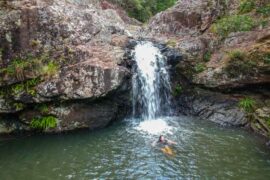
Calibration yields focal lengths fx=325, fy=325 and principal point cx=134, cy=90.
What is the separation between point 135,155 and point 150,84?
6.47 m

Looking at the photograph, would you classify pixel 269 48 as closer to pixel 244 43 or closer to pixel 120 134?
pixel 244 43

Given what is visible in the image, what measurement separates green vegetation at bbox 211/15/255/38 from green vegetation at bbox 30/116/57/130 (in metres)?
11.5

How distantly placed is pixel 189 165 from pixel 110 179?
126 inches

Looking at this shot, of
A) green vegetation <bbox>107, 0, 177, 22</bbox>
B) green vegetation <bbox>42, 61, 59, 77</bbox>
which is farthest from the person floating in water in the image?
green vegetation <bbox>107, 0, 177, 22</bbox>

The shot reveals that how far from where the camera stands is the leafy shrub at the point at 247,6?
68.3ft

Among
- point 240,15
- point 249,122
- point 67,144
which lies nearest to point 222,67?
point 249,122

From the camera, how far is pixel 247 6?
21.0 metres

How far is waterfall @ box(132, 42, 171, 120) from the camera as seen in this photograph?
19078mm

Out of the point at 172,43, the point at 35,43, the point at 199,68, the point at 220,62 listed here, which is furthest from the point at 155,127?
the point at 35,43

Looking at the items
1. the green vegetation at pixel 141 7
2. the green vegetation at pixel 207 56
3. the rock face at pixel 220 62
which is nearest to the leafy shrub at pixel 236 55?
the rock face at pixel 220 62

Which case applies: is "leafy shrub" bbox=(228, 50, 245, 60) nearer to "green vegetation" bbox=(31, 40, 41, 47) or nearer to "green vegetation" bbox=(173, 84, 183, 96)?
"green vegetation" bbox=(173, 84, 183, 96)

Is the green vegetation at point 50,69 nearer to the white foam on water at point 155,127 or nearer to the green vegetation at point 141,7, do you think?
the white foam on water at point 155,127

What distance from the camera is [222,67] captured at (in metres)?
18.2

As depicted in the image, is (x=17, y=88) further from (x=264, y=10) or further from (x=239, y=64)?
(x=264, y=10)
